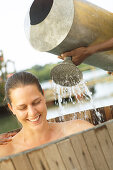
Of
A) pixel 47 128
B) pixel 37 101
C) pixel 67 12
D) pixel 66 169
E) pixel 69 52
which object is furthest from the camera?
pixel 69 52

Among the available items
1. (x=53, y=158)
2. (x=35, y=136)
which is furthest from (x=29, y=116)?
(x=53, y=158)

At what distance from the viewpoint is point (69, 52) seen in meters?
2.42

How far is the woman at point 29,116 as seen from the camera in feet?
5.85

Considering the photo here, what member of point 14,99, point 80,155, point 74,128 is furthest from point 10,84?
point 80,155

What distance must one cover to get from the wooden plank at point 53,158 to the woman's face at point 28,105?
470mm

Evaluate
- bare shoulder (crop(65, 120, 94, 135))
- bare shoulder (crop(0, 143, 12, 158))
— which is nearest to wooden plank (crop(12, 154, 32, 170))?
bare shoulder (crop(0, 143, 12, 158))

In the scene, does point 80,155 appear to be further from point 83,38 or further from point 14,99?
point 83,38

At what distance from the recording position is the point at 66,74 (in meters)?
2.49

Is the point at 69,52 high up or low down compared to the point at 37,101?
up

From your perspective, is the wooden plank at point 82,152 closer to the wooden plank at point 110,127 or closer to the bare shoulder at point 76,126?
the wooden plank at point 110,127

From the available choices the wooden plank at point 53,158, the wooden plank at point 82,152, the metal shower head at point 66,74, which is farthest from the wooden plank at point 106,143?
the metal shower head at point 66,74

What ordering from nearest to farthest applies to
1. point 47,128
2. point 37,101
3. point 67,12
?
point 37,101 → point 47,128 → point 67,12

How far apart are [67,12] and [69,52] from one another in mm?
402

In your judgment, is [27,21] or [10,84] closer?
[10,84]
